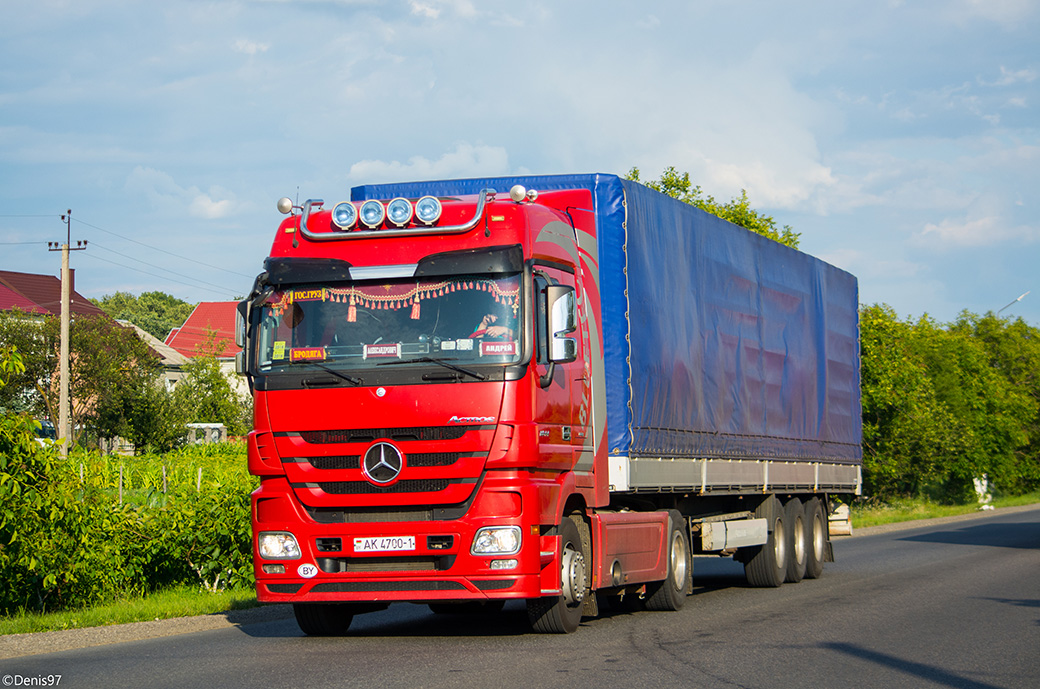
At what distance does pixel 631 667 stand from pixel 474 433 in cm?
215

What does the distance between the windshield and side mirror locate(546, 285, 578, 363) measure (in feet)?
1.00

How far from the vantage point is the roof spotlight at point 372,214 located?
10.5m

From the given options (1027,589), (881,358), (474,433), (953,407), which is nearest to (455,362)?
(474,433)

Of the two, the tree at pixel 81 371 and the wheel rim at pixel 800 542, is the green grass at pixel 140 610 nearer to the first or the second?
the wheel rim at pixel 800 542

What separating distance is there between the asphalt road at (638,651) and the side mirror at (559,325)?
236 centimetres

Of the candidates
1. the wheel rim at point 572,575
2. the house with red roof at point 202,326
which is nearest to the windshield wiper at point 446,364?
the wheel rim at point 572,575

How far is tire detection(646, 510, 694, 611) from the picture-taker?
44.3 ft

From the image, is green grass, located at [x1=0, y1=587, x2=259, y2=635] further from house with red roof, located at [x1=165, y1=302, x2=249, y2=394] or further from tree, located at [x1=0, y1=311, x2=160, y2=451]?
house with red roof, located at [x1=165, y1=302, x2=249, y2=394]

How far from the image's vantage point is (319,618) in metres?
11.3

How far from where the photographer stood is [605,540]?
11.5 meters

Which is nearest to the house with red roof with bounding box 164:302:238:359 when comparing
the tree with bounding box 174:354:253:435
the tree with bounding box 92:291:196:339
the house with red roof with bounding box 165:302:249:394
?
the house with red roof with bounding box 165:302:249:394

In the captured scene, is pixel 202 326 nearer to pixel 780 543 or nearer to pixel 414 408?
pixel 780 543

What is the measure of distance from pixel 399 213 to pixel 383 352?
1233mm

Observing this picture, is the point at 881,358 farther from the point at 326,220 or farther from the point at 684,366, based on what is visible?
the point at 326,220
